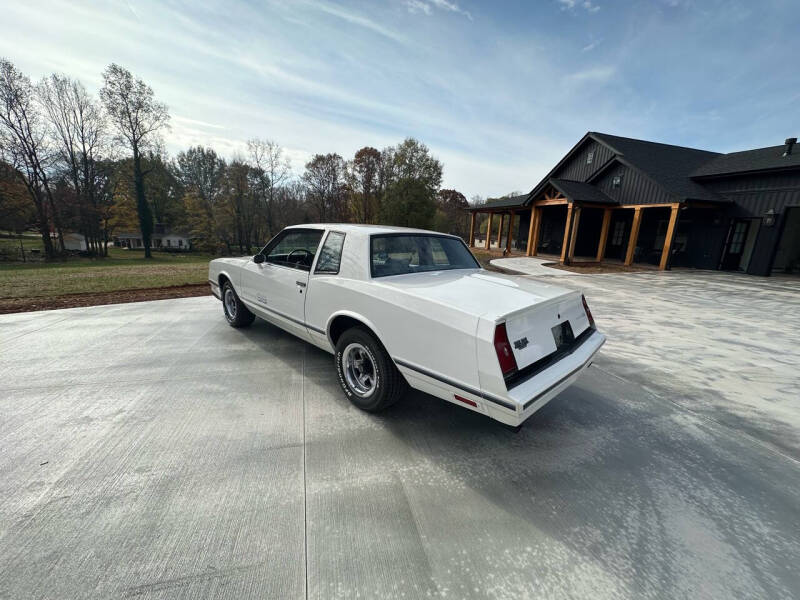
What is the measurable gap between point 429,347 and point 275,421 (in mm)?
1487

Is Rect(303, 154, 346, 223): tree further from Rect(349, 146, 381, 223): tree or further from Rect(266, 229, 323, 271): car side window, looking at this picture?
Rect(266, 229, 323, 271): car side window

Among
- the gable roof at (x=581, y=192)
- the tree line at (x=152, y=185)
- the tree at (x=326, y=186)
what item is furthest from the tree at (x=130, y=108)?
the gable roof at (x=581, y=192)

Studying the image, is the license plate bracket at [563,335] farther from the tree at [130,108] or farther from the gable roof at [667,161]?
the tree at [130,108]

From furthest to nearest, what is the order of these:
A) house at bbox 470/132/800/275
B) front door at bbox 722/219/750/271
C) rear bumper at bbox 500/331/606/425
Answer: front door at bbox 722/219/750/271 < house at bbox 470/132/800/275 < rear bumper at bbox 500/331/606/425

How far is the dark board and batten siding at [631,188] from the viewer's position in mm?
14688

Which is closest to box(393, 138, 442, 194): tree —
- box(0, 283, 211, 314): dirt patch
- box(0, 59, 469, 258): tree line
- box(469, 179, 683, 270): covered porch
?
box(0, 59, 469, 258): tree line

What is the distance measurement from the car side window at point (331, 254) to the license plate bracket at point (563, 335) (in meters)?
1.94

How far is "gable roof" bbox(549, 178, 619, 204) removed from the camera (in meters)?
15.8

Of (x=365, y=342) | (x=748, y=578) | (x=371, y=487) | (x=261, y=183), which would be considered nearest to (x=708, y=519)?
(x=748, y=578)

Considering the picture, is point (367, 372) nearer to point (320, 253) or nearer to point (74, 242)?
point (320, 253)

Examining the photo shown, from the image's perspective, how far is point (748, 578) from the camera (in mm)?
1598

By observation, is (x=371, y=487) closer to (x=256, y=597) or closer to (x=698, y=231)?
(x=256, y=597)

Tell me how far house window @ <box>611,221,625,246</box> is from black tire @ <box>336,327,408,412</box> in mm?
20405

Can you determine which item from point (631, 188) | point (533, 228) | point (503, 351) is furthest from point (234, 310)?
point (631, 188)
